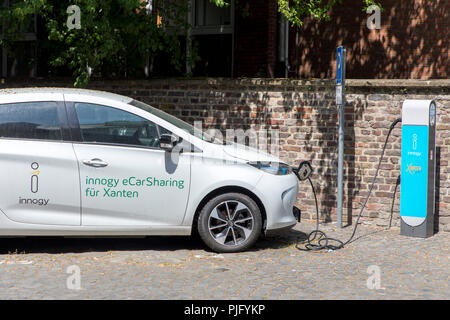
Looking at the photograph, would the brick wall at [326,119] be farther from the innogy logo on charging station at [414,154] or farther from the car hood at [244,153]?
the car hood at [244,153]

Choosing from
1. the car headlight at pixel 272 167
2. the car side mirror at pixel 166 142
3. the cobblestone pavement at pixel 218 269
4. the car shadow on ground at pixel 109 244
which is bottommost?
Result: the cobblestone pavement at pixel 218 269

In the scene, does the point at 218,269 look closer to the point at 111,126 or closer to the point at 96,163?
the point at 96,163

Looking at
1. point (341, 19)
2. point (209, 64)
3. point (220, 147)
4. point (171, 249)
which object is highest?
point (341, 19)

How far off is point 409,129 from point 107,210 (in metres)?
4.12

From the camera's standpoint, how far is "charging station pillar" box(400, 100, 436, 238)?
8.70 metres

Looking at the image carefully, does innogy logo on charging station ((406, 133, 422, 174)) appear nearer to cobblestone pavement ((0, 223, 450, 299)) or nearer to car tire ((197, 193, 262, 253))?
cobblestone pavement ((0, 223, 450, 299))

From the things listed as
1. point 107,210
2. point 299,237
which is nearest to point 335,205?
point 299,237

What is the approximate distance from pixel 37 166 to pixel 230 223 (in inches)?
86.7

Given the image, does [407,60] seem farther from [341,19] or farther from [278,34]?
[278,34]

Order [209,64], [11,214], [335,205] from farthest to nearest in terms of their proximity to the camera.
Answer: [209,64], [335,205], [11,214]

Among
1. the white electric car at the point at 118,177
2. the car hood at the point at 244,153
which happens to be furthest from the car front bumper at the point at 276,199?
the car hood at the point at 244,153

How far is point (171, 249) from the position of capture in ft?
25.6

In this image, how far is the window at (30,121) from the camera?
7.24 metres

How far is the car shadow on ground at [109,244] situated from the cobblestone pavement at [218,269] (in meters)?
0.01
